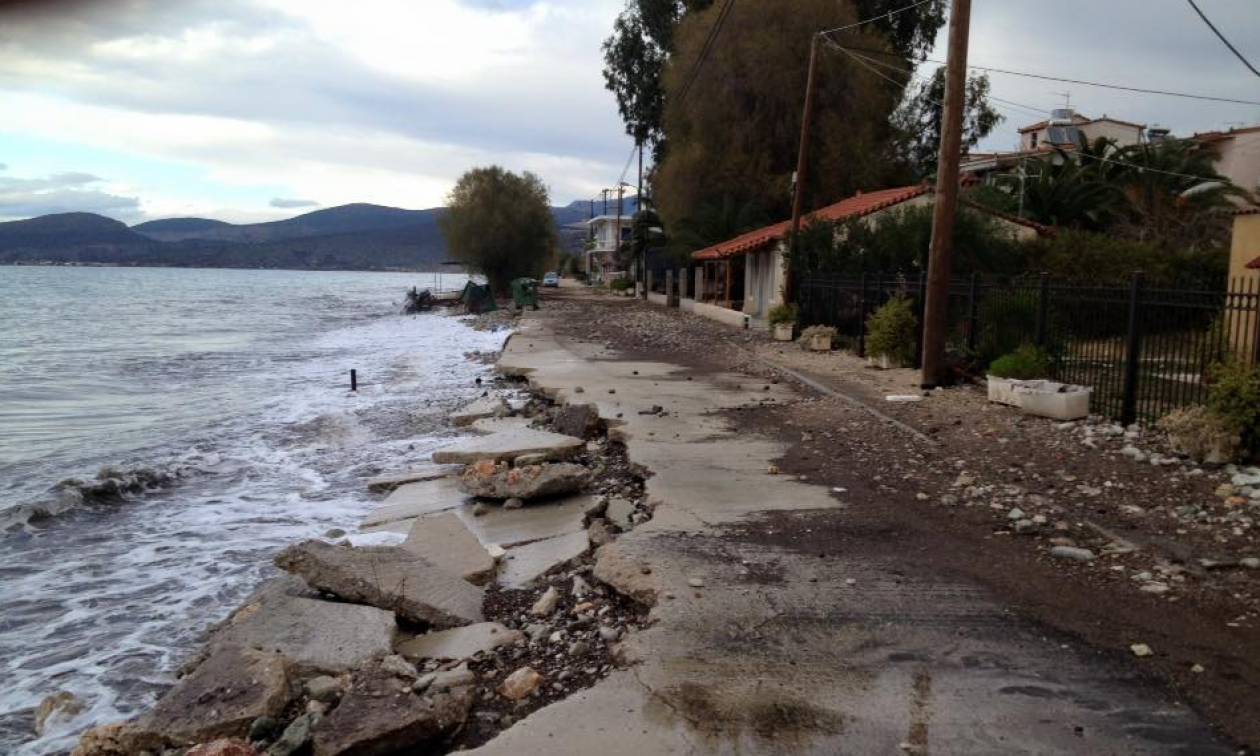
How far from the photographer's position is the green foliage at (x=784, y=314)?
2361 centimetres

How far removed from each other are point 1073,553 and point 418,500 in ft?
18.9

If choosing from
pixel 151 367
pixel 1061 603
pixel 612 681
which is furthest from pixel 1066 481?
pixel 151 367

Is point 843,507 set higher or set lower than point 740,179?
lower

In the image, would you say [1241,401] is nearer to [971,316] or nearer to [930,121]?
→ [971,316]

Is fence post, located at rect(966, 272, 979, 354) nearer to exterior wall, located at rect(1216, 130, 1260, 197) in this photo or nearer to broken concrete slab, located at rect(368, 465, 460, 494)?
broken concrete slab, located at rect(368, 465, 460, 494)

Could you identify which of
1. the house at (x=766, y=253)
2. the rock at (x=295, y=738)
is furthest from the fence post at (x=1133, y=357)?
the house at (x=766, y=253)

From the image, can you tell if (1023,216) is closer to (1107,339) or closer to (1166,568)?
(1107,339)

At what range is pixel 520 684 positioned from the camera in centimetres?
443

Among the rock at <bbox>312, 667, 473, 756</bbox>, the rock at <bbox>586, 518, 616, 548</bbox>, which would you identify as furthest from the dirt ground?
the rock at <bbox>312, 667, 473, 756</bbox>

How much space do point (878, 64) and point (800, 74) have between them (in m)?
3.12

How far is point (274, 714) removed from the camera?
14.1 feet

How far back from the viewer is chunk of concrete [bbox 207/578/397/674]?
16.0ft

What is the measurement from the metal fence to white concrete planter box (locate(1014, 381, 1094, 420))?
12.6 inches

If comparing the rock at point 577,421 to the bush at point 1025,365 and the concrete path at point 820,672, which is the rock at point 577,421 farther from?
the bush at point 1025,365
